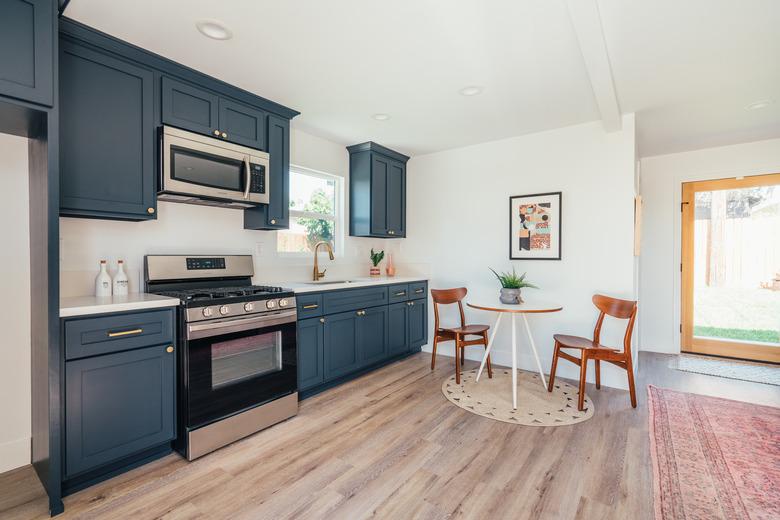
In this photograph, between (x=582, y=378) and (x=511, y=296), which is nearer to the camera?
(x=582, y=378)

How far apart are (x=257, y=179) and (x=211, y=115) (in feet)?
1.74

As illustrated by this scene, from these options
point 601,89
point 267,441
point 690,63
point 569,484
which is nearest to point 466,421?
point 569,484

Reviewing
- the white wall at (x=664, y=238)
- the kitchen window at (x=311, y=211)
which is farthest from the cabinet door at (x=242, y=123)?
the white wall at (x=664, y=238)

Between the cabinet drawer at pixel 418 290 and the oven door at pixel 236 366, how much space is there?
180 centimetres

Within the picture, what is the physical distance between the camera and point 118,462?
206 centimetres

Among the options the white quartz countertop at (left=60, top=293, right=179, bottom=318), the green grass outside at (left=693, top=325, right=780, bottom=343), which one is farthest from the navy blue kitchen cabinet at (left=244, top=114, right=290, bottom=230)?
the green grass outside at (left=693, top=325, right=780, bottom=343)

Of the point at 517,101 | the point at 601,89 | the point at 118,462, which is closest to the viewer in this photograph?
the point at 118,462

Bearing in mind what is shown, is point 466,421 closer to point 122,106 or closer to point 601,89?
point 601,89

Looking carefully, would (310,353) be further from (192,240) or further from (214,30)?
(214,30)

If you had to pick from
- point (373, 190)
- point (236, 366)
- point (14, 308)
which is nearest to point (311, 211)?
point (373, 190)

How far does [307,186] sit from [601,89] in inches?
106

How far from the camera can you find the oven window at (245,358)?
2.34 m

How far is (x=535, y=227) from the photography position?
12.9ft

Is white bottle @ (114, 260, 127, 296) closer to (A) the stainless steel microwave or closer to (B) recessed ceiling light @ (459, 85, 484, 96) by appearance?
(A) the stainless steel microwave
